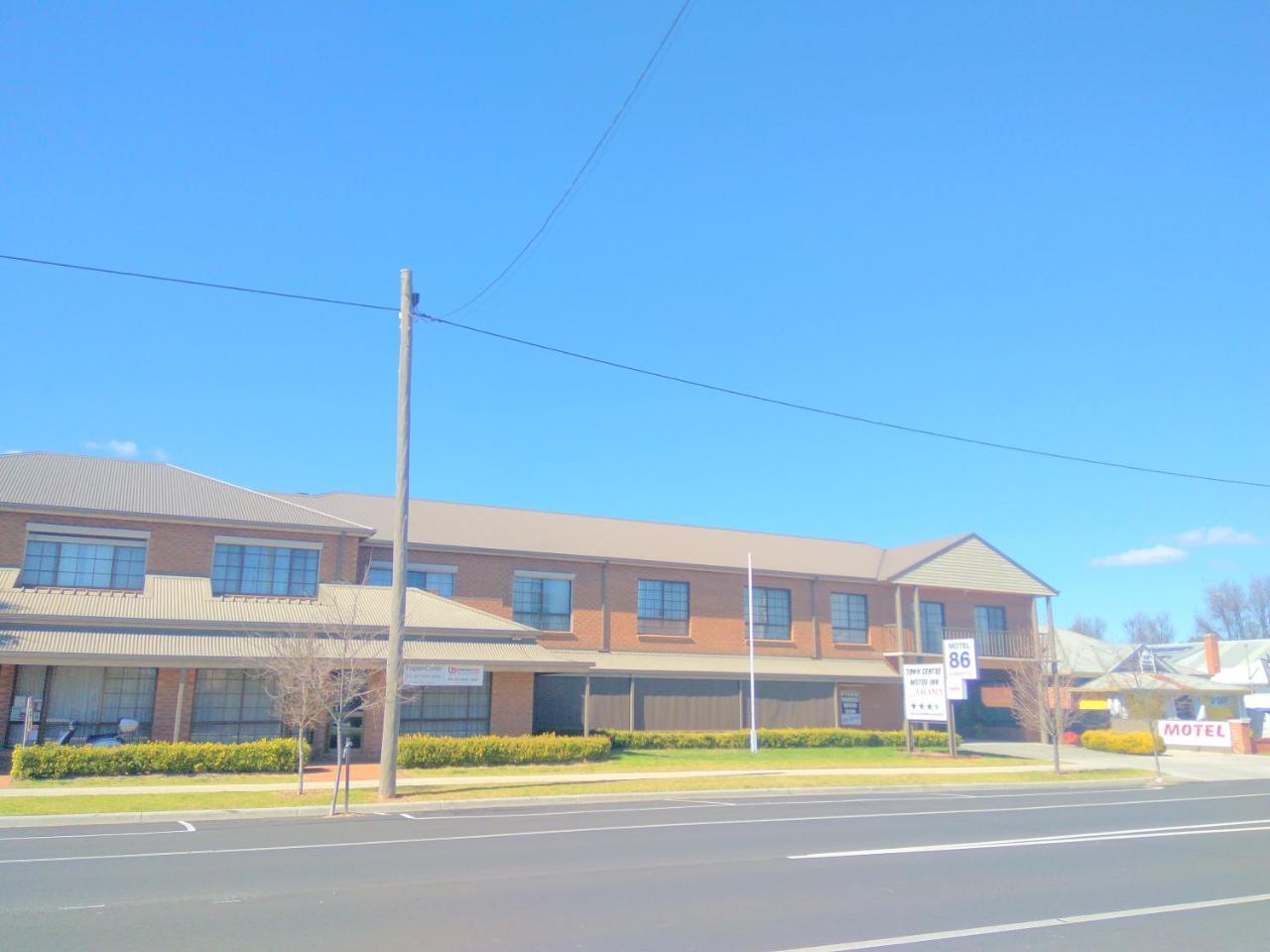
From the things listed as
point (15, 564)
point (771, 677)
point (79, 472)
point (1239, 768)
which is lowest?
point (1239, 768)

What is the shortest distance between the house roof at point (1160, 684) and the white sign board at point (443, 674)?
2642 cm

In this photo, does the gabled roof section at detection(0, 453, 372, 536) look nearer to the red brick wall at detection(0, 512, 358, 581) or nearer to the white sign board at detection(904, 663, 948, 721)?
the red brick wall at detection(0, 512, 358, 581)

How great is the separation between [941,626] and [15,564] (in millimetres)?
31348

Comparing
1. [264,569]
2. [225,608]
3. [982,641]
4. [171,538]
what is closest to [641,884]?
[225,608]

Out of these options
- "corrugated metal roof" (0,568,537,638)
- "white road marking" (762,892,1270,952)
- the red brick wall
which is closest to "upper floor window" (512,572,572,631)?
"corrugated metal roof" (0,568,537,638)

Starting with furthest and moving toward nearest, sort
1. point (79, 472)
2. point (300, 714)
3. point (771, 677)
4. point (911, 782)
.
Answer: point (771, 677), point (79, 472), point (911, 782), point (300, 714)

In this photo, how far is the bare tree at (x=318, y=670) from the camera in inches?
739

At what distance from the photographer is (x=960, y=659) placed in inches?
1200

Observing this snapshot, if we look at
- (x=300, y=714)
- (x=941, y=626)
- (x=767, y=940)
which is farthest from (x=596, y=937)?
(x=941, y=626)

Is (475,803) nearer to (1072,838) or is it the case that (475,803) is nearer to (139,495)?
(1072,838)

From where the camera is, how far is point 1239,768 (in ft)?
103

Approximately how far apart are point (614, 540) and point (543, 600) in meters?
4.10

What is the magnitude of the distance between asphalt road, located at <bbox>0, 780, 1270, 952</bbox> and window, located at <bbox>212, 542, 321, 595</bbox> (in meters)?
12.5

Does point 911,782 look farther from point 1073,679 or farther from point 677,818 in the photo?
point 1073,679
